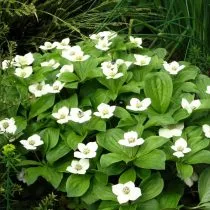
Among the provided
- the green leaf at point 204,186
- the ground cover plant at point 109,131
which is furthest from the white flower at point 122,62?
the green leaf at point 204,186

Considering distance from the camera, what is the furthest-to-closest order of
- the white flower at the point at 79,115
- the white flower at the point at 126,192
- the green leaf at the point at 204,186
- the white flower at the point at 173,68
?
the white flower at the point at 173,68
the white flower at the point at 79,115
the green leaf at the point at 204,186
the white flower at the point at 126,192

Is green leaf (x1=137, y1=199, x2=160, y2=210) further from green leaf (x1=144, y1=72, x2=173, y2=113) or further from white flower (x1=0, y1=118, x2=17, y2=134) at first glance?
white flower (x1=0, y1=118, x2=17, y2=134)

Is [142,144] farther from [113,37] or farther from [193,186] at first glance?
[113,37]

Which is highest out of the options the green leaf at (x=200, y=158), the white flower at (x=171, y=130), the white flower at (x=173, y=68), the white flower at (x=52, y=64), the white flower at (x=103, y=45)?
the white flower at (x=103, y=45)

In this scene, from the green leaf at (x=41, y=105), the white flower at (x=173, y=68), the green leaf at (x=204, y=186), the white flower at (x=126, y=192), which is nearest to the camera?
the white flower at (x=126, y=192)

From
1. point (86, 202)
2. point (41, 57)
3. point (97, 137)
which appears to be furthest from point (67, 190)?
point (41, 57)

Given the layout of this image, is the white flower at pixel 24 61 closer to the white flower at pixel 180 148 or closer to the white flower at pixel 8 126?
the white flower at pixel 8 126

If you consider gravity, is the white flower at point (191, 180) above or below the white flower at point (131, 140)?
below

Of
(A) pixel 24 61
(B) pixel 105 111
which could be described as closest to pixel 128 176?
(B) pixel 105 111
